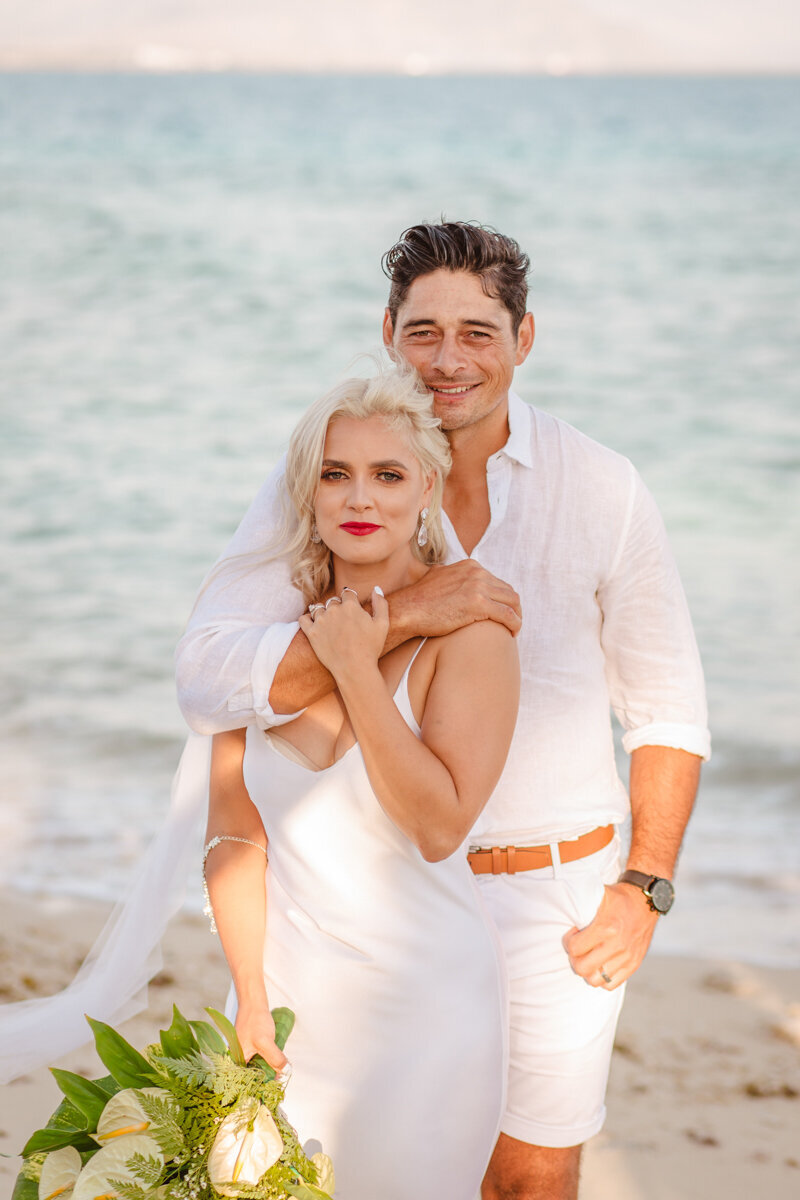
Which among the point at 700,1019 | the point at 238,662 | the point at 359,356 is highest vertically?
the point at 359,356

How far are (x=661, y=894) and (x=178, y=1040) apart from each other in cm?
136

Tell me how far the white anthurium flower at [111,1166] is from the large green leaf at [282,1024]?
1.92ft

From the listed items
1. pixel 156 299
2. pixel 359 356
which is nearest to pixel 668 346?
pixel 156 299

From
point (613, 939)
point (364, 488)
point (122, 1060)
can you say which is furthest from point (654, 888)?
point (122, 1060)

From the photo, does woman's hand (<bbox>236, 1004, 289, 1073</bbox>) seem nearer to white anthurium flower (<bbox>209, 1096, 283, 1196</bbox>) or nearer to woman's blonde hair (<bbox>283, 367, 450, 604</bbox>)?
white anthurium flower (<bbox>209, 1096, 283, 1196</bbox>)

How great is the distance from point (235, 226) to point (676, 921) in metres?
17.8

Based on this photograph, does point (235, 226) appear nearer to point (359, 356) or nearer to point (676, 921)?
point (676, 921)

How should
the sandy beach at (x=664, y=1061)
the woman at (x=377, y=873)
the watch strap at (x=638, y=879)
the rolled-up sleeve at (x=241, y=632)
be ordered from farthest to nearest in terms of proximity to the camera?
the sandy beach at (x=664, y=1061), the watch strap at (x=638, y=879), the rolled-up sleeve at (x=241, y=632), the woman at (x=377, y=873)

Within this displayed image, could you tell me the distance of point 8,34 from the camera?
93312mm

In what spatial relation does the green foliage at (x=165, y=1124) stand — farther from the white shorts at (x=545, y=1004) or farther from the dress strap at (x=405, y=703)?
the white shorts at (x=545, y=1004)

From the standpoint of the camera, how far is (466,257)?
284 centimetres

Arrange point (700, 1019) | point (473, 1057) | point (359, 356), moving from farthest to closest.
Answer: point (700, 1019) → point (359, 356) → point (473, 1057)

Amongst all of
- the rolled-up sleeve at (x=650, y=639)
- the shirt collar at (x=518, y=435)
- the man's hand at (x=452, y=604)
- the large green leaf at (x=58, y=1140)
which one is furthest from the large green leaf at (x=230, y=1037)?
the shirt collar at (x=518, y=435)

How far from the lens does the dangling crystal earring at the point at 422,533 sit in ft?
8.44
